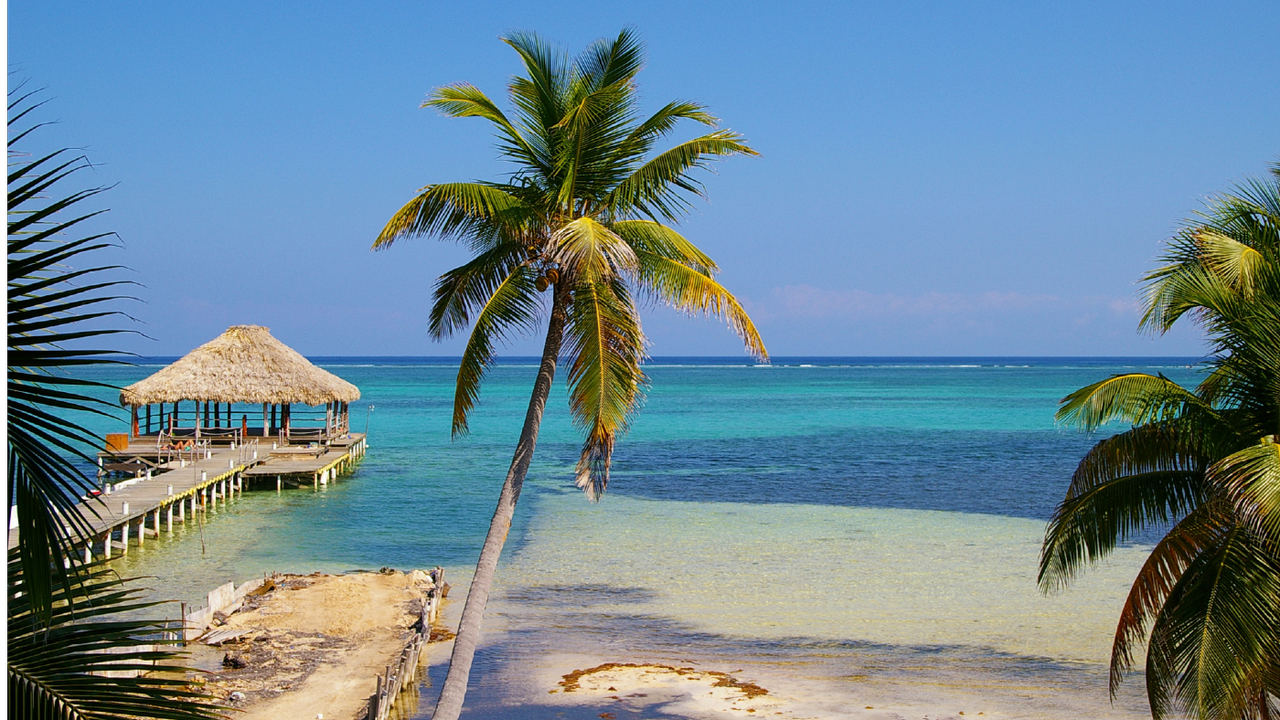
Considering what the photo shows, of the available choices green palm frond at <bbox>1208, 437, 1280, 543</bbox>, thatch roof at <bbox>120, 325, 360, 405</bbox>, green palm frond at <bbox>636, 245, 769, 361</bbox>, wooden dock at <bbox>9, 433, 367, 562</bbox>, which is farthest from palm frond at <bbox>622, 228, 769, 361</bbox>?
thatch roof at <bbox>120, 325, 360, 405</bbox>

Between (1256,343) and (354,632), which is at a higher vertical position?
(1256,343)

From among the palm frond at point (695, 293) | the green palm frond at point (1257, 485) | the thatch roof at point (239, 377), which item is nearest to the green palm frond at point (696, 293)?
the palm frond at point (695, 293)

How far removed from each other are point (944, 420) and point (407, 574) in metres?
46.6

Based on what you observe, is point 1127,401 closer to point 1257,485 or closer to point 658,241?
point 1257,485

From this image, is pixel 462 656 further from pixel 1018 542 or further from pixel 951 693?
pixel 1018 542

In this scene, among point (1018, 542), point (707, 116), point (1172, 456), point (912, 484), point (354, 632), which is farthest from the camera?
point (912, 484)

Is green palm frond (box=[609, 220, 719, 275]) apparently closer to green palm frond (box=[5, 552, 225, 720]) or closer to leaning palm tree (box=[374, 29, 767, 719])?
leaning palm tree (box=[374, 29, 767, 719])

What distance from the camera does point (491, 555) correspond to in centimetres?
770

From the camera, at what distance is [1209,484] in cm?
626

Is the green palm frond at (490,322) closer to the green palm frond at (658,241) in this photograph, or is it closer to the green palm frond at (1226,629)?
the green palm frond at (658,241)

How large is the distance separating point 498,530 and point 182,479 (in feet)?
60.7

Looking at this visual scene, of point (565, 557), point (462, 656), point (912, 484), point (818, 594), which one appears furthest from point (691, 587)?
point (912, 484)

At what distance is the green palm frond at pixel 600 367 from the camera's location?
7.41 metres

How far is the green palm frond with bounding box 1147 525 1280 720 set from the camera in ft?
19.1
